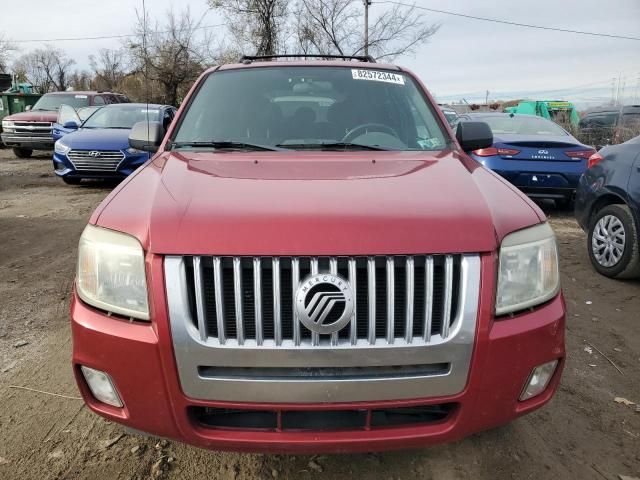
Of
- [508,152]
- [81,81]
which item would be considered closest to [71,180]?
[508,152]

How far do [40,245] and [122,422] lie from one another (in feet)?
15.3

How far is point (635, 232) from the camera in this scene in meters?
4.55

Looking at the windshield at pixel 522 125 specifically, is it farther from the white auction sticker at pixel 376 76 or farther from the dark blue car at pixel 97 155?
the dark blue car at pixel 97 155

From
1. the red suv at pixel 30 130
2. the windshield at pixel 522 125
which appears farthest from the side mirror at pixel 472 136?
the red suv at pixel 30 130

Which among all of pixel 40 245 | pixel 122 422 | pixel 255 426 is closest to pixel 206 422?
pixel 255 426

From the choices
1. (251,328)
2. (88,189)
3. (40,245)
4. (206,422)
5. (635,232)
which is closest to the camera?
(251,328)

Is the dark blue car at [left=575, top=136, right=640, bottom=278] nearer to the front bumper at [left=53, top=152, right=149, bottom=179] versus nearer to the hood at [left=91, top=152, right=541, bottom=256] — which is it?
the hood at [left=91, top=152, right=541, bottom=256]

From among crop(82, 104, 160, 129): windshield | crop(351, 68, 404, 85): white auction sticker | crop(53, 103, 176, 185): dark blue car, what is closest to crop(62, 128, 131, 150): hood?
crop(53, 103, 176, 185): dark blue car

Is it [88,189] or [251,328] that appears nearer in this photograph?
[251,328]

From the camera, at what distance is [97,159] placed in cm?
891

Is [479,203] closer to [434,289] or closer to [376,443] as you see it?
[434,289]

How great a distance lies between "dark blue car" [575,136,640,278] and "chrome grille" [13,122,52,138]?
13.9m

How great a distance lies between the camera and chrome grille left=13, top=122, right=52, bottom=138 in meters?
14.4

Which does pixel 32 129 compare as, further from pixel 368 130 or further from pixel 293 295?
pixel 293 295
